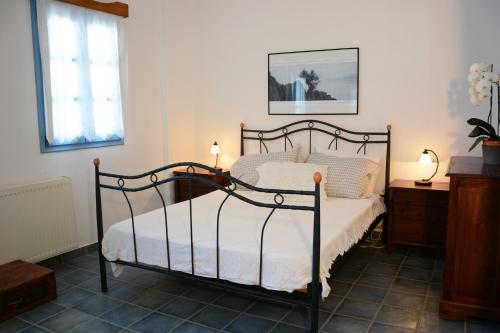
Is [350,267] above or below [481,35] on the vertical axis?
below

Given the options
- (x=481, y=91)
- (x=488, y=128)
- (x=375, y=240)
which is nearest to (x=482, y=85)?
(x=481, y=91)

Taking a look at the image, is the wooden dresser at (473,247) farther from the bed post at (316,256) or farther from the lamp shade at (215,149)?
the lamp shade at (215,149)

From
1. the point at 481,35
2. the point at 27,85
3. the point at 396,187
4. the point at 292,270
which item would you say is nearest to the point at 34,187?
the point at 27,85

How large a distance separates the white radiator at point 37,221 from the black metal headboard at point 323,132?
1959mm

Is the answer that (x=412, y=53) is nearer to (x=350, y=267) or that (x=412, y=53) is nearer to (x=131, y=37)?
(x=350, y=267)

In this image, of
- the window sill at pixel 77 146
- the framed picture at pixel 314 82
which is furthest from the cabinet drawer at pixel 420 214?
the window sill at pixel 77 146

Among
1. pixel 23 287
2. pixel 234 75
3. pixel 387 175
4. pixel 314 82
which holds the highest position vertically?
pixel 234 75

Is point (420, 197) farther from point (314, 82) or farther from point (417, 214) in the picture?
point (314, 82)

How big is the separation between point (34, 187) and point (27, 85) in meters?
0.78

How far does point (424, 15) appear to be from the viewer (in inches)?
149

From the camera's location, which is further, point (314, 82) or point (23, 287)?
point (314, 82)

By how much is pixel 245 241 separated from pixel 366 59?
7.76ft

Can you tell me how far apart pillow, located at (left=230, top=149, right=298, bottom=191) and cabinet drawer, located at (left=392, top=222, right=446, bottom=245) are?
1147 mm

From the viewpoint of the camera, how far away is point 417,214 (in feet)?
12.1
